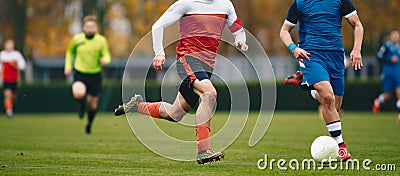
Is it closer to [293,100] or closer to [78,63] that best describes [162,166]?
[78,63]

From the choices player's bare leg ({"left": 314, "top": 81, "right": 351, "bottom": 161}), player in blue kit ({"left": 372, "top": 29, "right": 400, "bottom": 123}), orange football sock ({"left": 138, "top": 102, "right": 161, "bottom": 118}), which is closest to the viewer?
player's bare leg ({"left": 314, "top": 81, "right": 351, "bottom": 161})

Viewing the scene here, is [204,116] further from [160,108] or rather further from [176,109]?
[160,108]

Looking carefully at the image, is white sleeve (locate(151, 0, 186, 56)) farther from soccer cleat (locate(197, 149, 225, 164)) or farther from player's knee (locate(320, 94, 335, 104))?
player's knee (locate(320, 94, 335, 104))

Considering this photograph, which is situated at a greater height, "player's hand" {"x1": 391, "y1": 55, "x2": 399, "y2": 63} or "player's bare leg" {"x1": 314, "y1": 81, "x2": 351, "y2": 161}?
"player's bare leg" {"x1": 314, "y1": 81, "x2": 351, "y2": 161}

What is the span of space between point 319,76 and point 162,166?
86.0 inches

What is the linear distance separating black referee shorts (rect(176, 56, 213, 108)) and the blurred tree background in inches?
1044

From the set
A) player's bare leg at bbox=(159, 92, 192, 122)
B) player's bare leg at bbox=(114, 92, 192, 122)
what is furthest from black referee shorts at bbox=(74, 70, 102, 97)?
player's bare leg at bbox=(159, 92, 192, 122)

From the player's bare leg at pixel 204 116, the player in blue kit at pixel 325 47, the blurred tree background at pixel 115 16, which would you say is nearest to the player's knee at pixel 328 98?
the player in blue kit at pixel 325 47

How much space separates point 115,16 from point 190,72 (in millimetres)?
35291

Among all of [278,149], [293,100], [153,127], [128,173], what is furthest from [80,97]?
[293,100]

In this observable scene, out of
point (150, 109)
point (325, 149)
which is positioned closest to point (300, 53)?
point (325, 149)

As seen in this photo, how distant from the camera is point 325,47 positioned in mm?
9531

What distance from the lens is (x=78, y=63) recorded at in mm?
16109

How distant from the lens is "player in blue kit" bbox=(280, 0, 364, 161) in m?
9.38
